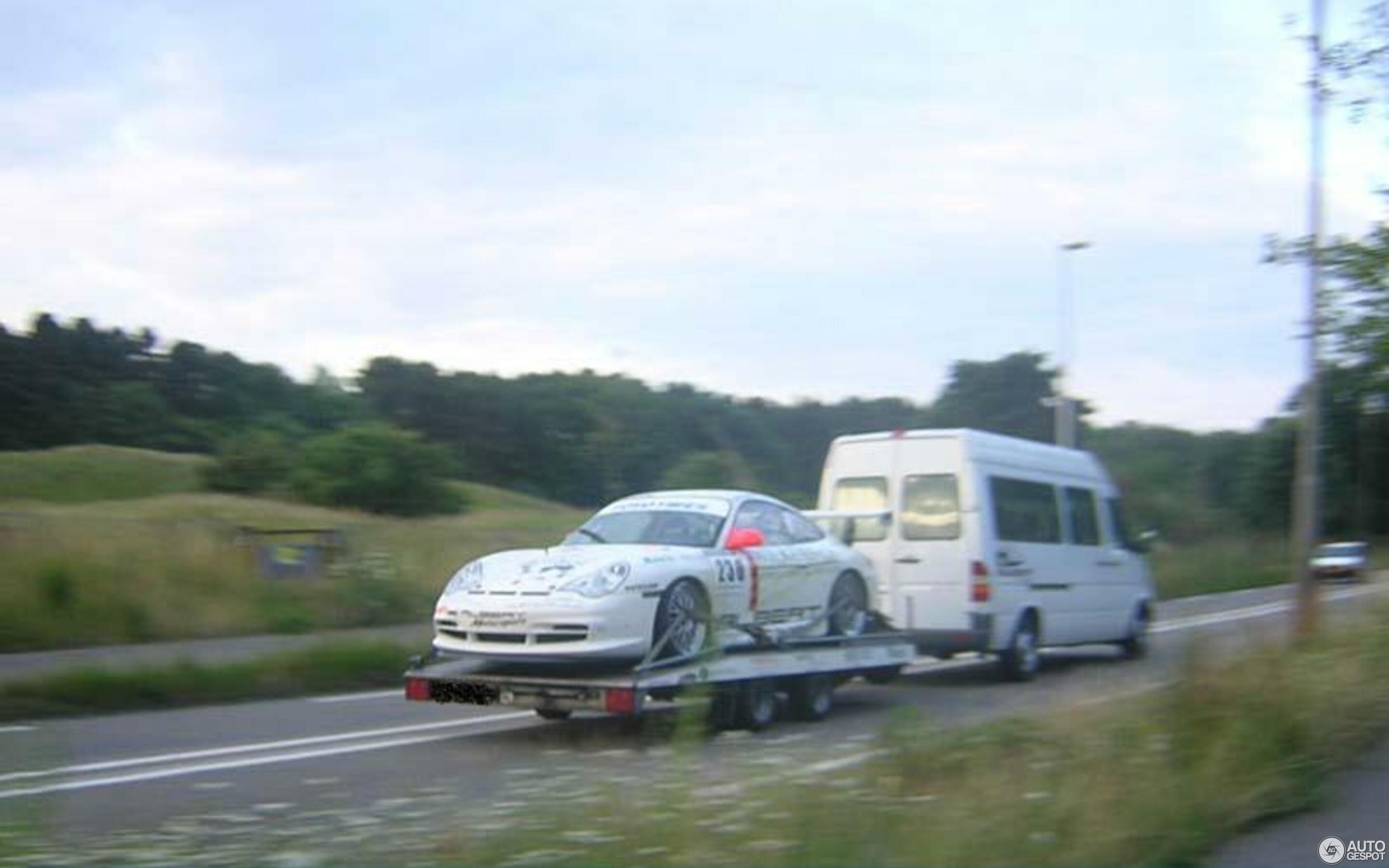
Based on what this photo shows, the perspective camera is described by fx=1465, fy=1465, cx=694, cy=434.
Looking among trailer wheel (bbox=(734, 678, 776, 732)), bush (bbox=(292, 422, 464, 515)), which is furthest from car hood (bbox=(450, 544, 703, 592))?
bush (bbox=(292, 422, 464, 515))

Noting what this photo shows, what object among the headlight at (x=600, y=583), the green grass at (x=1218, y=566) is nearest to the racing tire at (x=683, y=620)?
the headlight at (x=600, y=583)

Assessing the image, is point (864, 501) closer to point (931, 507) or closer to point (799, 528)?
point (931, 507)

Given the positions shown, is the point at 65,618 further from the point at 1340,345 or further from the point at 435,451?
the point at 435,451

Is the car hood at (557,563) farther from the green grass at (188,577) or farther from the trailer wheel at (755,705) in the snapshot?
the green grass at (188,577)

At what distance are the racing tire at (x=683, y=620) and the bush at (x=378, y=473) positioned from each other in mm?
27827

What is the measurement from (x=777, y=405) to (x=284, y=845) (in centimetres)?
2904

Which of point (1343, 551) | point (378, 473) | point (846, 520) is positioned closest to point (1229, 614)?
point (1343, 551)

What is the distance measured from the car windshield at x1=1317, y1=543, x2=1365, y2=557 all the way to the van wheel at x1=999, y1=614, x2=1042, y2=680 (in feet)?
59.5

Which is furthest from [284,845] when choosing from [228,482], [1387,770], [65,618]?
[228,482]

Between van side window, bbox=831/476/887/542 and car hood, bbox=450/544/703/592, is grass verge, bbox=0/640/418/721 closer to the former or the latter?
car hood, bbox=450/544/703/592

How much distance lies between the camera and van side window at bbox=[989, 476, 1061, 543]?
15016mm

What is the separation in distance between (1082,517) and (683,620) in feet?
26.1

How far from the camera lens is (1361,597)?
1503 centimetres

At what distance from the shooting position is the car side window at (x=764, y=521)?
1188cm
